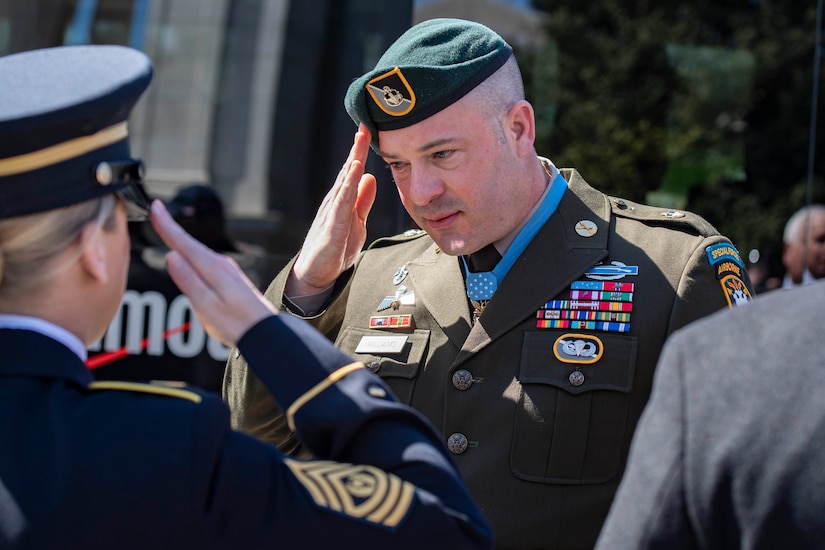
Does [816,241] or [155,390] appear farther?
[816,241]

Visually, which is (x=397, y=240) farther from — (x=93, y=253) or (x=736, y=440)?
(x=736, y=440)

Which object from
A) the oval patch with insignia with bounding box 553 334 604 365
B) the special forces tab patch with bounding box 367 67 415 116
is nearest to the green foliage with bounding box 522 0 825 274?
the special forces tab patch with bounding box 367 67 415 116

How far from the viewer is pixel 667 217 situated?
2.19 metres

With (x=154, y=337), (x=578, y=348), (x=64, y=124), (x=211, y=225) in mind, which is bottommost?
(x=154, y=337)

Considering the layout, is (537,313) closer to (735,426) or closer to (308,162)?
(735,426)

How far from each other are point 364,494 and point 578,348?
0.94 m

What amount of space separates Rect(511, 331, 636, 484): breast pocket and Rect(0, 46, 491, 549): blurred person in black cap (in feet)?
2.37

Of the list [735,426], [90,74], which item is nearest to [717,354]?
[735,426]

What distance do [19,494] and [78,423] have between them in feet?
0.34

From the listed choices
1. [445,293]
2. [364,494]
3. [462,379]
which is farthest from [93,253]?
[445,293]

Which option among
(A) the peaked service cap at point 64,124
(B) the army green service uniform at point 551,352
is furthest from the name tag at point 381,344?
(A) the peaked service cap at point 64,124

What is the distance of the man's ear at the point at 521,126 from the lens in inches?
85.7

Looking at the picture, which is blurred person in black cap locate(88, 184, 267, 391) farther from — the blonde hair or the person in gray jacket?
the person in gray jacket

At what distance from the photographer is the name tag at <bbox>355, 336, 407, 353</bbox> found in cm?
218
